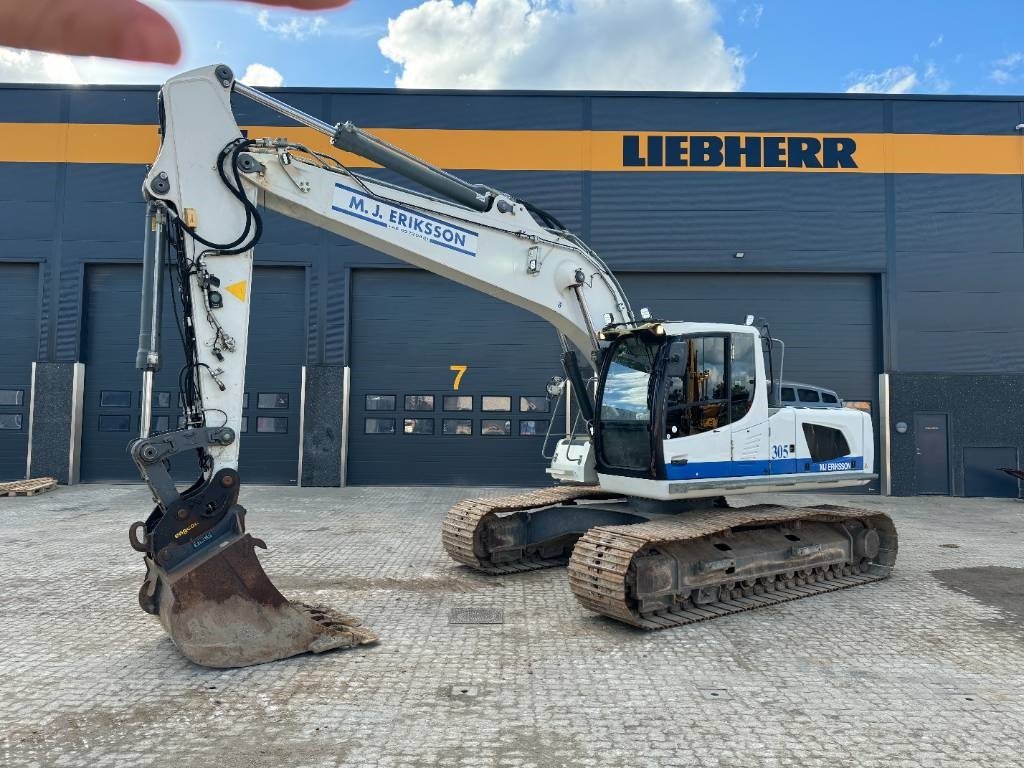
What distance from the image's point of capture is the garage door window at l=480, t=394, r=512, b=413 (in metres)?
15.4

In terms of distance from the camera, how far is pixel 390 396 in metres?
15.4

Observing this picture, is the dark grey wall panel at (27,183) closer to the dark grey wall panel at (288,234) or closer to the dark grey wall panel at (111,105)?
the dark grey wall panel at (111,105)

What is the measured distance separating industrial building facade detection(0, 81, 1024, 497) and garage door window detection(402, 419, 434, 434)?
52mm

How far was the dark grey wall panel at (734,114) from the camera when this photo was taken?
50.6 ft

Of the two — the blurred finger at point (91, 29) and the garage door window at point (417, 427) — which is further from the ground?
the blurred finger at point (91, 29)

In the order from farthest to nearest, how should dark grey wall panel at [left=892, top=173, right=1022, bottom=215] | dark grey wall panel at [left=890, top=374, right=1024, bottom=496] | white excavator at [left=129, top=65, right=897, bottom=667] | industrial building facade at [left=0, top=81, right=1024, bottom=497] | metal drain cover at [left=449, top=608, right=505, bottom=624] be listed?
dark grey wall panel at [left=892, top=173, right=1022, bottom=215], industrial building facade at [left=0, top=81, right=1024, bottom=497], dark grey wall panel at [left=890, top=374, right=1024, bottom=496], metal drain cover at [left=449, top=608, right=505, bottom=624], white excavator at [left=129, top=65, right=897, bottom=667]

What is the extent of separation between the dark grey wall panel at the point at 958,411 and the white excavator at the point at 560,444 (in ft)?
27.3

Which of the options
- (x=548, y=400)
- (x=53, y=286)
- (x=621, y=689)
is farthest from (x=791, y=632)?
(x=53, y=286)

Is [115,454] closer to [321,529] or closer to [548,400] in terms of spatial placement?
[321,529]

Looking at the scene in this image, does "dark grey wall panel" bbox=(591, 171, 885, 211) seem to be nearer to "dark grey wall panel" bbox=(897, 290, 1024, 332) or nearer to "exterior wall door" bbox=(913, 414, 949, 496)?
"dark grey wall panel" bbox=(897, 290, 1024, 332)

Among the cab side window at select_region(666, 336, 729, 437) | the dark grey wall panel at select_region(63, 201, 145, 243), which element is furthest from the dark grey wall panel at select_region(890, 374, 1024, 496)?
the dark grey wall panel at select_region(63, 201, 145, 243)

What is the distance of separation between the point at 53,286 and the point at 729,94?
16457mm

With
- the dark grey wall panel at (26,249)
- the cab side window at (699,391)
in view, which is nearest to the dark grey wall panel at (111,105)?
the dark grey wall panel at (26,249)

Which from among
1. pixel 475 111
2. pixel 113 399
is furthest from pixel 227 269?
pixel 113 399
